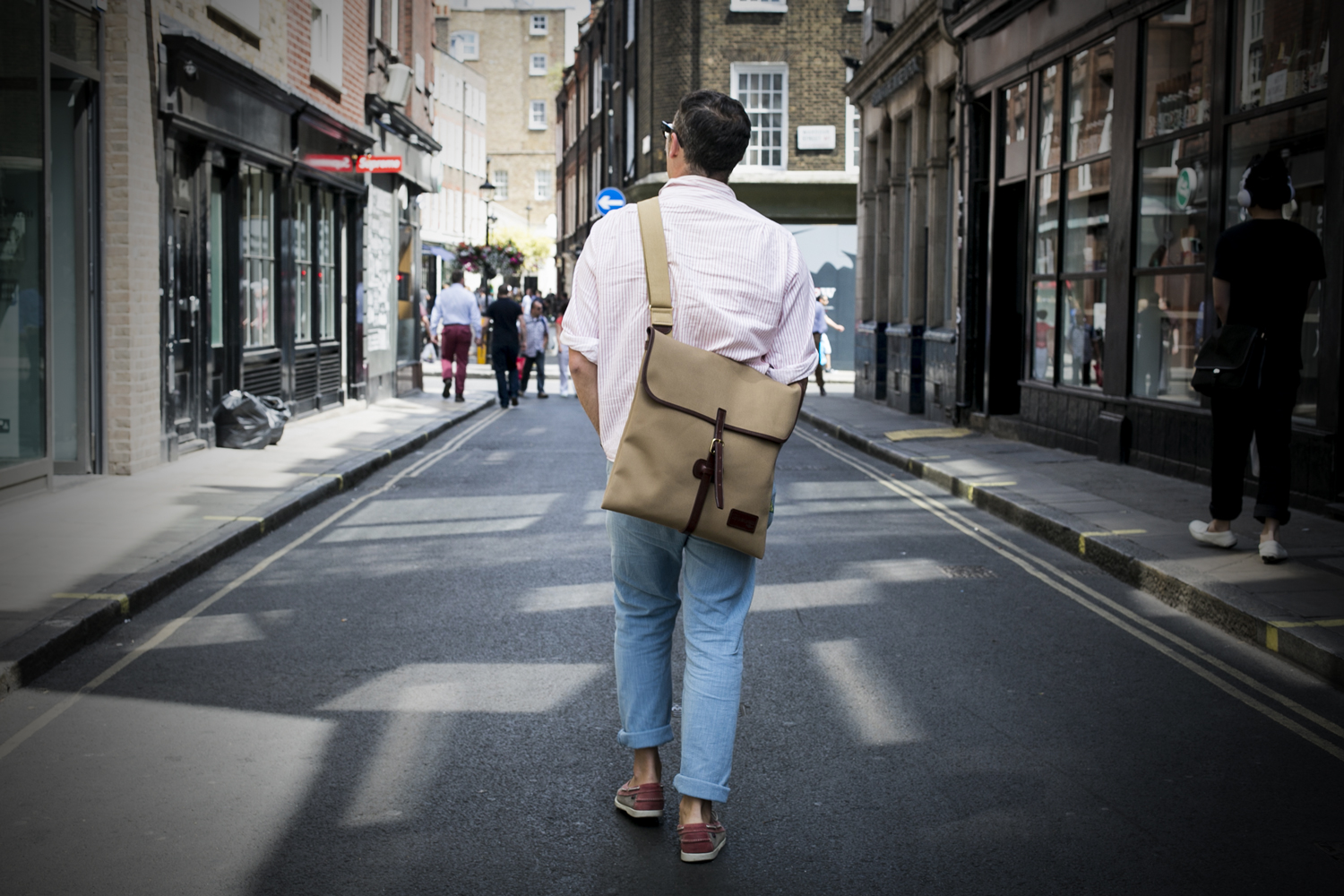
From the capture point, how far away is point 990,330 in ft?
54.2

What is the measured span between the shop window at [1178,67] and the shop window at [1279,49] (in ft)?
1.44

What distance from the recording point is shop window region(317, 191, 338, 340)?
19.0 m

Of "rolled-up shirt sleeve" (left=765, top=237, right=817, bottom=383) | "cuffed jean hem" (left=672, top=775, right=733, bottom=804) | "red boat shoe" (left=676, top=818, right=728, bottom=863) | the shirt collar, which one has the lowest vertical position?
"red boat shoe" (left=676, top=818, right=728, bottom=863)

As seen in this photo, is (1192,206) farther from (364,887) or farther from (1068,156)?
(364,887)

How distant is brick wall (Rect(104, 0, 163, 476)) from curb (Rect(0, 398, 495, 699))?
159 cm

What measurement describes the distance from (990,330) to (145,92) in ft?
31.5

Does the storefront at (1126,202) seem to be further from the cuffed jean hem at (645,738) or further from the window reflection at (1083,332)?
the cuffed jean hem at (645,738)

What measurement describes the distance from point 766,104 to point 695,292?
110ft

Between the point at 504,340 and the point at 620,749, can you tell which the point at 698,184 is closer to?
the point at 620,749

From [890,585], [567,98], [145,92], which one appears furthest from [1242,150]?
[567,98]

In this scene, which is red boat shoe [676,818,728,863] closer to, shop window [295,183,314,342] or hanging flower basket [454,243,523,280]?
shop window [295,183,314,342]

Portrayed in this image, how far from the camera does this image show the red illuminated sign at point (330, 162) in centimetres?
1741

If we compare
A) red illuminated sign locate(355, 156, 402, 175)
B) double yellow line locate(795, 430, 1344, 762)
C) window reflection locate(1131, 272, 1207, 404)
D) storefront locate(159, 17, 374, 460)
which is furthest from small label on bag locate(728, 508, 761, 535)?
red illuminated sign locate(355, 156, 402, 175)

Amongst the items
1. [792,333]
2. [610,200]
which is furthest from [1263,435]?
[610,200]
